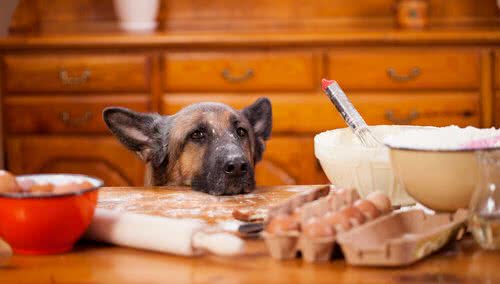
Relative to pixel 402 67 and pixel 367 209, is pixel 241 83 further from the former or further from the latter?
pixel 367 209

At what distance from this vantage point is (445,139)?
151 cm

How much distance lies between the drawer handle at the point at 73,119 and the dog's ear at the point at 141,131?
63.5 inches

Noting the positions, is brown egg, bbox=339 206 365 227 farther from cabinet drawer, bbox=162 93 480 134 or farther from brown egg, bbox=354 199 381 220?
cabinet drawer, bbox=162 93 480 134

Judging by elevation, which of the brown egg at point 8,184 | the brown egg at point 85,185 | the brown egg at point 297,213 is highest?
the brown egg at point 8,184

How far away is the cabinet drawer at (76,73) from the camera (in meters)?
3.83

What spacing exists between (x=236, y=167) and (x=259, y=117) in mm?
365

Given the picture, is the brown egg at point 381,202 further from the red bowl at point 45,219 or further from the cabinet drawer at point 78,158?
the cabinet drawer at point 78,158

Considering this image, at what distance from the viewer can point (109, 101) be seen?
386 centimetres

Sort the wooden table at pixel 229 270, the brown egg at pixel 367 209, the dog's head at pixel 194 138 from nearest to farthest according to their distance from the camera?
the wooden table at pixel 229 270 → the brown egg at pixel 367 209 → the dog's head at pixel 194 138

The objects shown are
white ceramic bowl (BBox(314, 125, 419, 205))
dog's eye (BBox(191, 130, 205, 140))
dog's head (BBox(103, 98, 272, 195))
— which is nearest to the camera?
white ceramic bowl (BBox(314, 125, 419, 205))

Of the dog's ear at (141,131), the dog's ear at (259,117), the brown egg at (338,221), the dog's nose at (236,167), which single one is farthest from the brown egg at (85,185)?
the dog's ear at (259,117)

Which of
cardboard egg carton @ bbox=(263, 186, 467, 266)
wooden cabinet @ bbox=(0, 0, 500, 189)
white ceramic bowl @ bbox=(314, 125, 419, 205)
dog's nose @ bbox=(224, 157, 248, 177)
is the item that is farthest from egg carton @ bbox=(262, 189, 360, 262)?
wooden cabinet @ bbox=(0, 0, 500, 189)

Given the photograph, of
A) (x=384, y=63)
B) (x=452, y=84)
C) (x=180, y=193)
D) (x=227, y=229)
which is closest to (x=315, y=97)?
Answer: (x=384, y=63)

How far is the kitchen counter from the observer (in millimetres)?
1114
